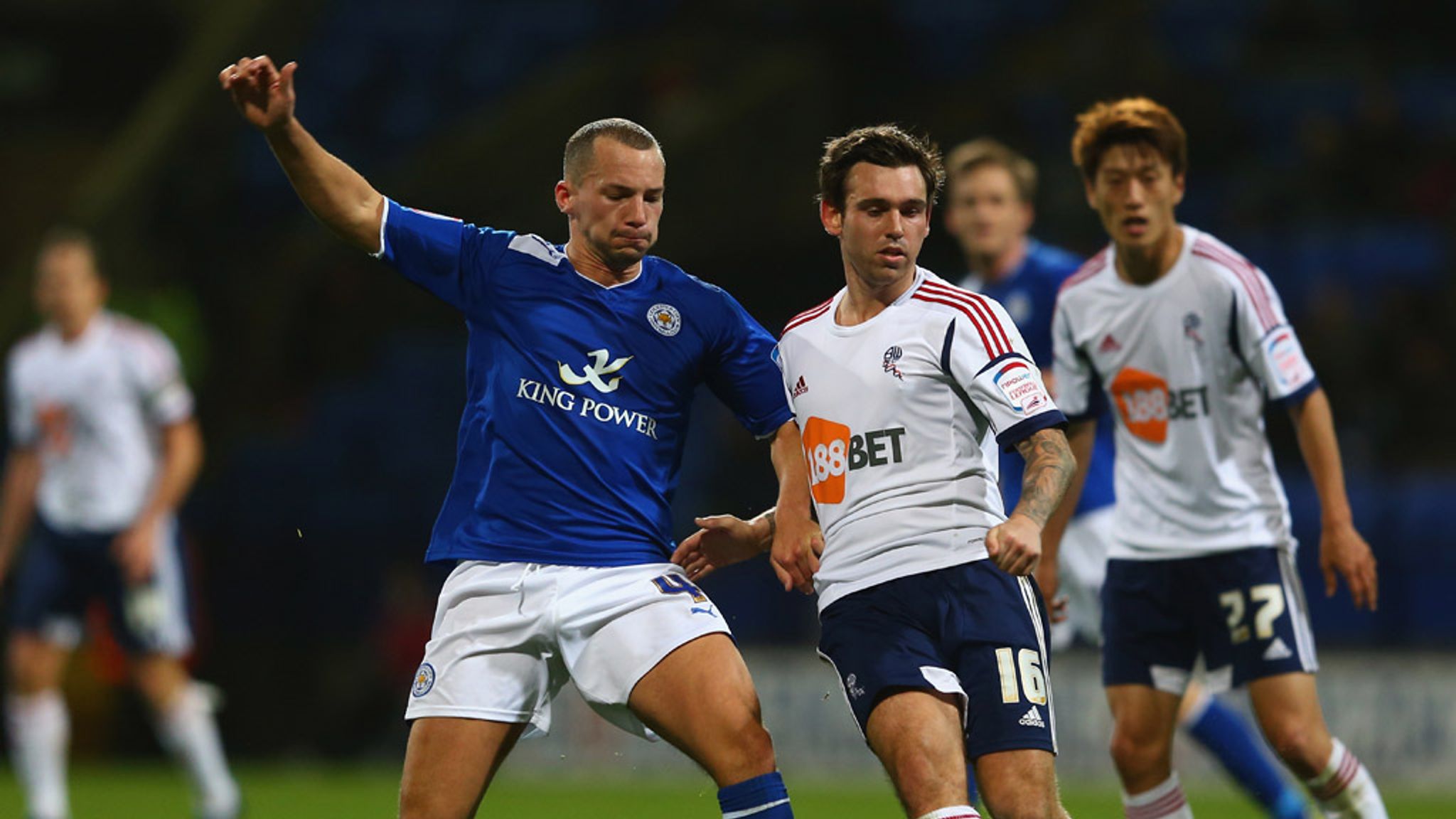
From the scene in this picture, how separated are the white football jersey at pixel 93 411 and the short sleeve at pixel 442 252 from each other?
15.5 ft

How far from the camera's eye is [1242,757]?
7.10m

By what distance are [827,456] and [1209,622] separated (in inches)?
68.7

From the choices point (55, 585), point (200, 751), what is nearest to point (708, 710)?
point (200, 751)

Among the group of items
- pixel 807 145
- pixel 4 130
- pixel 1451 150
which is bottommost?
pixel 1451 150

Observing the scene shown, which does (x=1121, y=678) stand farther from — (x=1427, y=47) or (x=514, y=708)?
(x=1427, y=47)

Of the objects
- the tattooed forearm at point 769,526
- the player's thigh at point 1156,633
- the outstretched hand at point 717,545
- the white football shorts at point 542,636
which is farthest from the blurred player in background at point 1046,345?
the white football shorts at point 542,636

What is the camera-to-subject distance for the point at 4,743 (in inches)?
563

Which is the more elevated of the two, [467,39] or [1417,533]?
[467,39]

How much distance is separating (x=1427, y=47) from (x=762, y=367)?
13.3 meters

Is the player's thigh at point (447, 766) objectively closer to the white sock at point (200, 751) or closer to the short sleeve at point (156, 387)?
the white sock at point (200, 751)

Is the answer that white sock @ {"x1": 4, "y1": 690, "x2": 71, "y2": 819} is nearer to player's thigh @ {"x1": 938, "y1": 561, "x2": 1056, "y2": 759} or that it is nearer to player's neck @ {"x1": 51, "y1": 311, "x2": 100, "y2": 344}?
player's neck @ {"x1": 51, "y1": 311, "x2": 100, "y2": 344}

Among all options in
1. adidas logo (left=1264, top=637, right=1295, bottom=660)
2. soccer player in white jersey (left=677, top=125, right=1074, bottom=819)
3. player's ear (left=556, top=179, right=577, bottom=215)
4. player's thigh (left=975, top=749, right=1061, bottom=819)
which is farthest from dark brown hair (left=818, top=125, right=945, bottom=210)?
adidas logo (left=1264, top=637, right=1295, bottom=660)

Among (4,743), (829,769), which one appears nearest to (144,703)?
(4,743)

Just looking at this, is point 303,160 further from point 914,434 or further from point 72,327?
point 72,327
